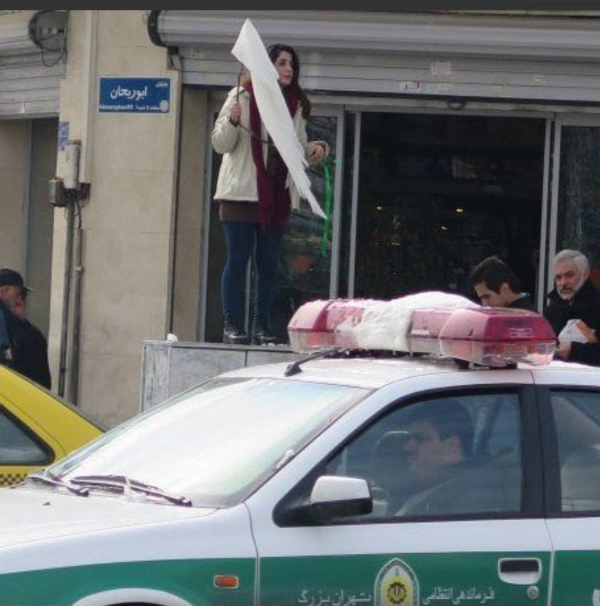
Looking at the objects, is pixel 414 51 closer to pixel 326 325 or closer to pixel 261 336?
pixel 261 336

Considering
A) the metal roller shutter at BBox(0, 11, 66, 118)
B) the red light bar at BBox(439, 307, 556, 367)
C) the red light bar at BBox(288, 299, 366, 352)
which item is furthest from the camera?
the metal roller shutter at BBox(0, 11, 66, 118)

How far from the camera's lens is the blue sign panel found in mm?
14008

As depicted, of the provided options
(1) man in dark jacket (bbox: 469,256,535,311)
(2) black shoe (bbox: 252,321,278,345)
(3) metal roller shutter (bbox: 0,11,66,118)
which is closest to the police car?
(1) man in dark jacket (bbox: 469,256,535,311)

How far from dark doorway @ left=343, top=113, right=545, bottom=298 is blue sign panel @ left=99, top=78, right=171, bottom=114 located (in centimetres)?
166

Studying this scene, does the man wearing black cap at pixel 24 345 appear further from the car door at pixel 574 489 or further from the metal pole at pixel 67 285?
the car door at pixel 574 489

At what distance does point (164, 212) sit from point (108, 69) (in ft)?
4.15

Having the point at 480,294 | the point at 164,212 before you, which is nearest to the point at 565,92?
the point at 164,212

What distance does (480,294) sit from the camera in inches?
377

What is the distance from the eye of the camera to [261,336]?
38.5 ft

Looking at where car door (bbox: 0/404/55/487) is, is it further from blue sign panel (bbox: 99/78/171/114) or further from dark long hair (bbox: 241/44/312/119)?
blue sign panel (bbox: 99/78/171/114)

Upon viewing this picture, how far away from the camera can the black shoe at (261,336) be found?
11.7 m

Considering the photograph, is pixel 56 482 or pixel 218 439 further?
pixel 56 482

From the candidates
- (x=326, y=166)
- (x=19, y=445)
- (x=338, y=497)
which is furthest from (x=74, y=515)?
(x=326, y=166)

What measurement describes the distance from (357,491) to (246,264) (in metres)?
6.06
